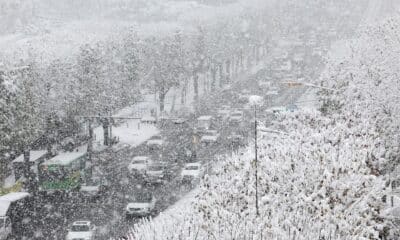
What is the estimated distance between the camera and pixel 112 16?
123750 millimetres

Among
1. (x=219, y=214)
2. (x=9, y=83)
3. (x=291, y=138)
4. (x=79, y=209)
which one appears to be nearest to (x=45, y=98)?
(x=9, y=83)

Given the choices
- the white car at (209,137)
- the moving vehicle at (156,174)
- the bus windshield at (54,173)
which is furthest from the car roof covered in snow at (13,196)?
the white car at (209,137)

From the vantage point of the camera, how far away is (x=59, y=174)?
37.7 meters

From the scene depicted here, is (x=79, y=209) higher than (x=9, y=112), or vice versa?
(x=9, y=112)

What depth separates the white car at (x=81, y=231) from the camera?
30.5 m

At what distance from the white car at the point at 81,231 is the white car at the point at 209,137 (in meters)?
21.4

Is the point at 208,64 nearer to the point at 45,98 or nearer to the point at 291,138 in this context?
the point at 45,98

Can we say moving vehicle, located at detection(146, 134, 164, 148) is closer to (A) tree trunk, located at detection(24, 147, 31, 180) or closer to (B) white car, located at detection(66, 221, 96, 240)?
(A) tree trunk, located at detection(24, 147, 31, 180)

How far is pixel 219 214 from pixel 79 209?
2136 centimetres

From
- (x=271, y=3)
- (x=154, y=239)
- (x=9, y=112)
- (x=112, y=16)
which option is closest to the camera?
(x=154, y=239)

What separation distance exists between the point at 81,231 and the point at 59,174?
745 centimetres

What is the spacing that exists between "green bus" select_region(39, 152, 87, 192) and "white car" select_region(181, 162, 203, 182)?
23.2 ft

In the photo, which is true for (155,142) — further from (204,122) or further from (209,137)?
(204,122)

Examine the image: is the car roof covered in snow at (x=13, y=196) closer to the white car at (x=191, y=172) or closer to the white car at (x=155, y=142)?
the white car at (x=191, y=172)
